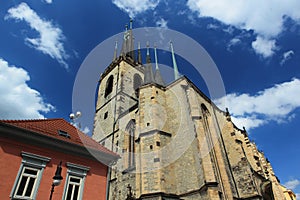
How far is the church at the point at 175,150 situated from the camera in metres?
11.1

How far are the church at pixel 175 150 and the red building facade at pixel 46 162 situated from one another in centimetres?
162

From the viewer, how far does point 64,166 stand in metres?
7.65

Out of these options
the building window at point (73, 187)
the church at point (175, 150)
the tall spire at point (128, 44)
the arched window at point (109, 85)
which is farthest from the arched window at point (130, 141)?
the tall spire at point (128, 44)

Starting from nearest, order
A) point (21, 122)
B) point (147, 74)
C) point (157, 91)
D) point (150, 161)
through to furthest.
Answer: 1. point (21, 122)
2. point (150, 161)
3. point (157, 91)
4. point (147, 74)

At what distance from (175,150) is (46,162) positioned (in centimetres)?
809

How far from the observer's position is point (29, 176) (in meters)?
6.77

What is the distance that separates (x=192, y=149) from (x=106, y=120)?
12.1 meters

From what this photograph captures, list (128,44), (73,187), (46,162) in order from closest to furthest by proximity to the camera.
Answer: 1. (46,162)
2. (73,187)
3. (128,44)

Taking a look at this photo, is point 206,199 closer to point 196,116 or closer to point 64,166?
point 196,116

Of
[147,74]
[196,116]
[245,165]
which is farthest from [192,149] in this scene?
[147,74]

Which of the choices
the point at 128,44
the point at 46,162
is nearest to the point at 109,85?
the point at 128,44

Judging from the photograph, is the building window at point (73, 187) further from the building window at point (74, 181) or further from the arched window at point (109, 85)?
the arched window at point (109, 85)

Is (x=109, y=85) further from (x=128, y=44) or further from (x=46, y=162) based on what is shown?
(x=46, y=162)

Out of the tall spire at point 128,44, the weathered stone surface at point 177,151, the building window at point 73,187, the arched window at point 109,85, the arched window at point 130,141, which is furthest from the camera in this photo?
the tall spire at point 128,44
